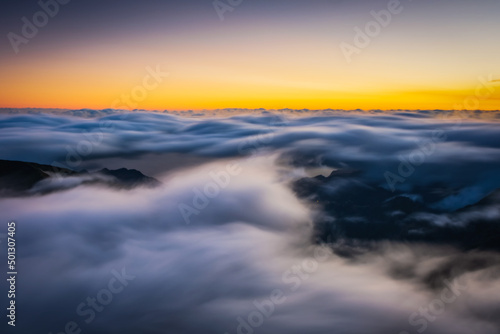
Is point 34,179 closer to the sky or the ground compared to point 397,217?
closer to the sky

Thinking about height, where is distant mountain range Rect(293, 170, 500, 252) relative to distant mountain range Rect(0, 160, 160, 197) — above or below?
below

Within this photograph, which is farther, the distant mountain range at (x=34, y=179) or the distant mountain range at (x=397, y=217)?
the distant mountain range at (x=397, y=217)

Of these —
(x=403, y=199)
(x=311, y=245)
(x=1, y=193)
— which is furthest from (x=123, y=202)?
(x=403, y=199)

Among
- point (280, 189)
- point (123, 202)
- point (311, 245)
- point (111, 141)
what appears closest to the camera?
point (311, 245)

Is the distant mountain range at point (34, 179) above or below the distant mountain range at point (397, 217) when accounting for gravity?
above

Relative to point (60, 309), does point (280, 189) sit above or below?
below

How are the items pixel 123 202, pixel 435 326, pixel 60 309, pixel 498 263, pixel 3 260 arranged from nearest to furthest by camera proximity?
1. pixel 60 309
2. pixel 3 260
3. pixel 435 326
4. pixel 498 263
5. pixel 123 202

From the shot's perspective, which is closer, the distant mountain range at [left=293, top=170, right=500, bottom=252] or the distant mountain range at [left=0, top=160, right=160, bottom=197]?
the distant mountain range at [left=0, top=160, right=160, bottom=197]

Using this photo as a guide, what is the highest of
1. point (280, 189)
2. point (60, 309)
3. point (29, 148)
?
point (29, 148)

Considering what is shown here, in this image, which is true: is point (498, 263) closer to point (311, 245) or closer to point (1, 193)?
point (311, 245)

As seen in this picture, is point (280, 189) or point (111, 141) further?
point (111, 141)

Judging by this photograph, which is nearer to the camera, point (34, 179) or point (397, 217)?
point (34, 179)
